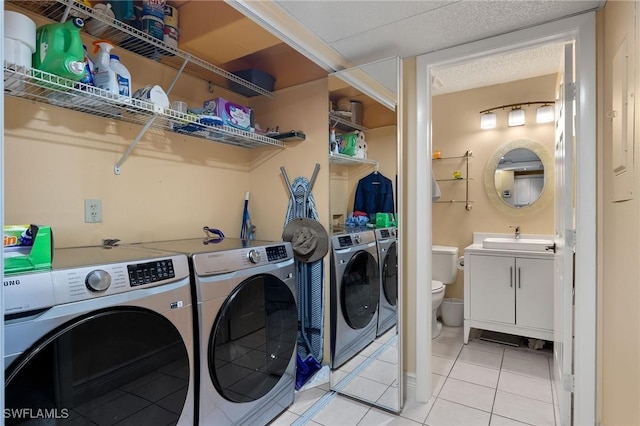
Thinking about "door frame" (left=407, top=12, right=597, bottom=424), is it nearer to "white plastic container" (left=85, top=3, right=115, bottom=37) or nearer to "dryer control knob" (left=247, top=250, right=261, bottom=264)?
"dryer control knob" (left=247, top=250, right=261, bottom=264)

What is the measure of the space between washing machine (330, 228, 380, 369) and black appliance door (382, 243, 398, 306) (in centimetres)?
14

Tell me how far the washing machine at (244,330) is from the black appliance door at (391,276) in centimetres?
61

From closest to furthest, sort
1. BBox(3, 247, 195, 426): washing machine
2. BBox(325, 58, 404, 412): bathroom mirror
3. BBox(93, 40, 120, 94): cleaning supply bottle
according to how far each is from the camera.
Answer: BBox(3, 247, 195, 426): washing machine
BBox(93, 40, 120, 94): cleaning supply bottle
BBox(325, 58, 404, 412): bathroom mirror

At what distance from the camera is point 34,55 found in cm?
127

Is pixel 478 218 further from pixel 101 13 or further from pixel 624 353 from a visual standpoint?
pixel 101 13

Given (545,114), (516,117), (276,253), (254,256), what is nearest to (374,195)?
(276,253)

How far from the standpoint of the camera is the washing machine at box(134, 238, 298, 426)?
1428 millimetres

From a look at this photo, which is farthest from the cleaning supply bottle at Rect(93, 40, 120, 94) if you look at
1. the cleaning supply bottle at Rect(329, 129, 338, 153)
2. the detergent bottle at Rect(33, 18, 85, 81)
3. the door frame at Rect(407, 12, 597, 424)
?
the door frame at Rect(407, 12, 597, 424)

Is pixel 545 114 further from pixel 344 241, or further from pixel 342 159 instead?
pixel 344 241

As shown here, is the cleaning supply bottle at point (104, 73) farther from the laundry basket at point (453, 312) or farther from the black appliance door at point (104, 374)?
the laundry basket at point (453, 312)

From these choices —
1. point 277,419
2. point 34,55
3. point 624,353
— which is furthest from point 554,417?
point 34,55

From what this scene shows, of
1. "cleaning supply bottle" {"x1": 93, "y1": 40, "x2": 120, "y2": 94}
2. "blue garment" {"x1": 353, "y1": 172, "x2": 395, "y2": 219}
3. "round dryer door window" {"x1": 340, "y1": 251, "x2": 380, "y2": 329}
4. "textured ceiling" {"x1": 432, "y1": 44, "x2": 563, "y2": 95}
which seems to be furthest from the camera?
"textured ceiling" {"x1": 432, "y1": 44, "x2": 563, "y2": 95}

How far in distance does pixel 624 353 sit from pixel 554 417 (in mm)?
908

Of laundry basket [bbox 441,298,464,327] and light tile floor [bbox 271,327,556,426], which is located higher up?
laundry basket [bbox 441,298,464,327]
